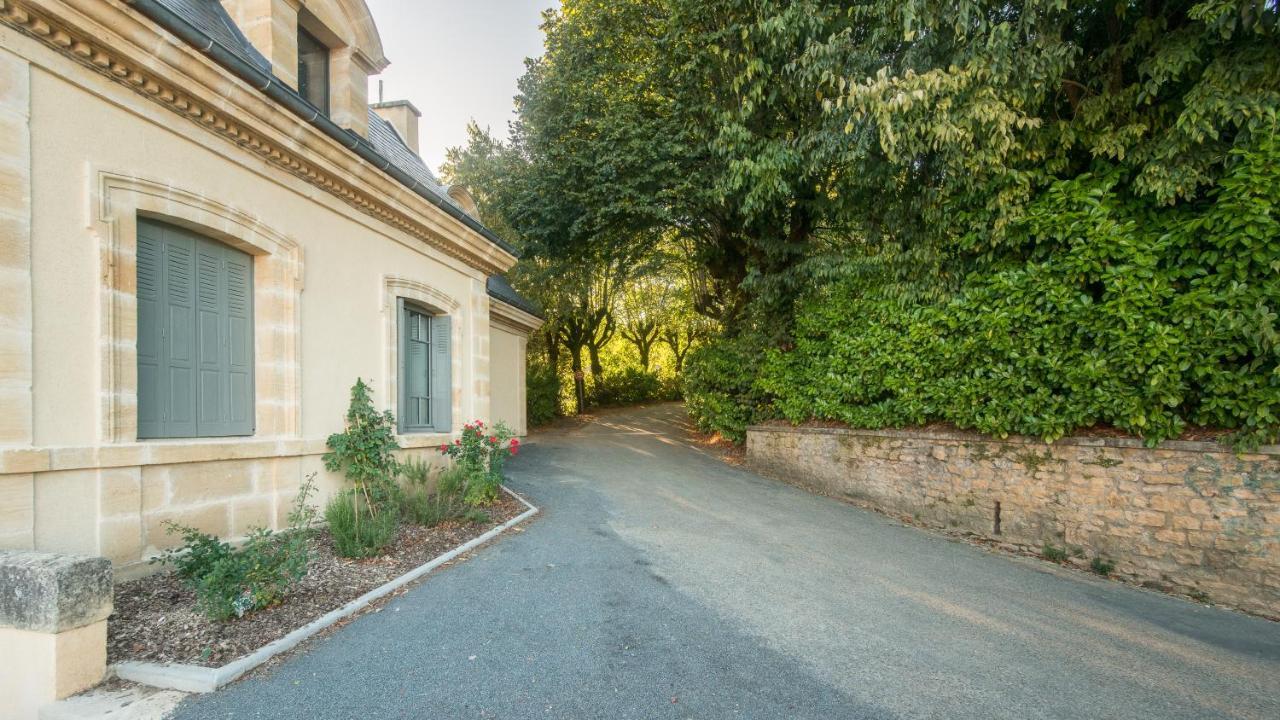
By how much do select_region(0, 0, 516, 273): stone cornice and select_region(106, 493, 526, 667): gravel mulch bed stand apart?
3.63 metres

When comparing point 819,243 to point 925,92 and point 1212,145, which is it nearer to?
point 925,92

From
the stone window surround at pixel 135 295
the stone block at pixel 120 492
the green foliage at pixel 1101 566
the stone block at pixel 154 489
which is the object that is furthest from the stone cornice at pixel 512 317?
the green foliage at pixel 1101 566

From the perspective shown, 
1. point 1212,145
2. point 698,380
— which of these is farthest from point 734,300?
point 1212,145

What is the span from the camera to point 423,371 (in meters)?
8.05

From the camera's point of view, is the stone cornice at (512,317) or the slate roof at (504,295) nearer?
the slate roof at (504,295)

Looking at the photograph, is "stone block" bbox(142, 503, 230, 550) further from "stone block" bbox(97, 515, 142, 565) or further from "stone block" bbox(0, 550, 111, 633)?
"stone block" bbox(0, 550, 111, 633)

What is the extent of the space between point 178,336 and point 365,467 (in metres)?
2.01

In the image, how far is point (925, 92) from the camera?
590 cm

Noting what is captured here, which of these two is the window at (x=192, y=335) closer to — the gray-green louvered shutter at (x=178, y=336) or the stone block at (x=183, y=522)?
the gray-green louvered shutter at (x=178, y=336)

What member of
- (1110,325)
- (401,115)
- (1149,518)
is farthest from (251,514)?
(401,115)

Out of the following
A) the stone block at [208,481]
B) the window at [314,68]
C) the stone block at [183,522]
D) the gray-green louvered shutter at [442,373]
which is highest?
the window at [314,68]

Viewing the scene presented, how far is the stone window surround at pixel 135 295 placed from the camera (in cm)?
389

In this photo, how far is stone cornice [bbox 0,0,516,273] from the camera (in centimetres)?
361

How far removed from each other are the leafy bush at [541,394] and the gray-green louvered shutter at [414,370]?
1071 cm
